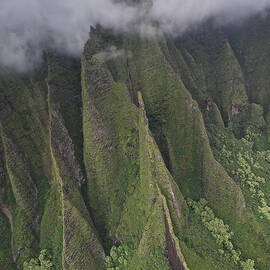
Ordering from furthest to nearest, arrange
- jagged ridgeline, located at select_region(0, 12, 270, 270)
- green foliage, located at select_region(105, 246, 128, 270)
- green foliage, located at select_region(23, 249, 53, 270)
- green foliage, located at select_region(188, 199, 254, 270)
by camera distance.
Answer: green foliage, located at select_region(23, 249, 53, 270) → green foliage, located at select_region(105, 246, 128, 270) → jagged ridgeline, located at select_region(0, 12, 270, 270) → green foliage, located at select_region(188, 199, 254, 270)

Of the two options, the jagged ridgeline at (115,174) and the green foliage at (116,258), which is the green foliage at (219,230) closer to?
the jagged ridgeline at (115,174)

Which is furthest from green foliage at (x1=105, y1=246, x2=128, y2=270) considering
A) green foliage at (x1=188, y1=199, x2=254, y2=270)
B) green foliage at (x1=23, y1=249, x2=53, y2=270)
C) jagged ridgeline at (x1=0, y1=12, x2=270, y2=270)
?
green foliage at (x1=188, y1=199, x2=254, y2=270)

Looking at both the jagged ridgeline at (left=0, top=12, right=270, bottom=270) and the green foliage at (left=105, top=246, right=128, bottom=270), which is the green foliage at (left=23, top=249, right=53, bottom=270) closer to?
the jagged ridgeline at (left=0, top=12, right=270, bottom=270)

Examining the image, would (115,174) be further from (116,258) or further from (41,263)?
(41,263)

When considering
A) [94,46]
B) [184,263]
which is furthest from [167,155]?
[94,46]

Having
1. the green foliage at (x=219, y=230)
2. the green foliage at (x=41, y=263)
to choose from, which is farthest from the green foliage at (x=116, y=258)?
the green foliage at (x=219, y=230)

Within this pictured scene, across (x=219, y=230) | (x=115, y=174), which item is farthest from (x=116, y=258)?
(x=219, y=230)

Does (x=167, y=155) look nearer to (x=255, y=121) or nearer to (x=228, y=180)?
(x=228, y=180)
